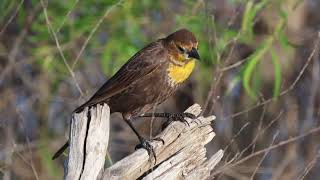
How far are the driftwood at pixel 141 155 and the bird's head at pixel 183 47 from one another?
3.04ft

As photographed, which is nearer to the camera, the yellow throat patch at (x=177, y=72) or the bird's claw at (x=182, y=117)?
the bird's claw at (x=182, y=117)

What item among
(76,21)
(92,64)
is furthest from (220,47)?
(92,64)

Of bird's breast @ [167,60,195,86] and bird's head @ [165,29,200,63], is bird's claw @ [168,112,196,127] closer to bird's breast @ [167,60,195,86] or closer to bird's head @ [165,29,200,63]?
bird's breast @ [167,60,195,86]

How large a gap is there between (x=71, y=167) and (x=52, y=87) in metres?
4.18

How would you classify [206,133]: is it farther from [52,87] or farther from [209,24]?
[52,87]

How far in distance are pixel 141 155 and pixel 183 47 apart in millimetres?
1375

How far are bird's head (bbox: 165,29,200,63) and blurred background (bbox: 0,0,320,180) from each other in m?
0.61

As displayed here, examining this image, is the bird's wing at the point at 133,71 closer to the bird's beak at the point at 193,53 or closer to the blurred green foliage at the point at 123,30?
the bird's beak at the point at 193,53

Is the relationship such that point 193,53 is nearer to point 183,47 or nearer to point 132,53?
point 183,47

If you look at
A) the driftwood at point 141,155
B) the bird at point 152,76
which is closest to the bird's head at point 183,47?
the bird at point 152,76

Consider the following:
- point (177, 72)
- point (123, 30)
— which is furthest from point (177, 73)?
point (123, 30)

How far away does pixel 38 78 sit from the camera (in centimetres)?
891

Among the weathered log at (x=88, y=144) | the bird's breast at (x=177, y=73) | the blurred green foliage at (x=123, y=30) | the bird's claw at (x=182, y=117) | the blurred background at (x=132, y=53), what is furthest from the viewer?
the blurred background at (x=132, y=53)

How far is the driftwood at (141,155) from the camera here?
4617 mm
